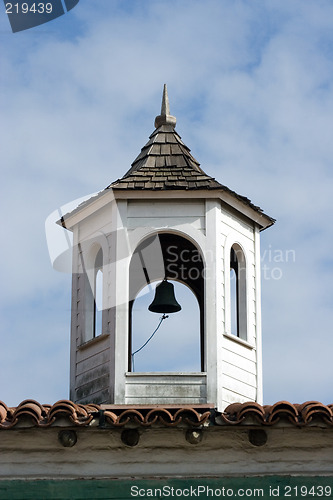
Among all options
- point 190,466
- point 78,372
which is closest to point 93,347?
point 78,372

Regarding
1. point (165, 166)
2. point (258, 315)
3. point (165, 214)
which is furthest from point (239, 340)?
point (165, 166)

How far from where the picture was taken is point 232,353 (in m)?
12.7

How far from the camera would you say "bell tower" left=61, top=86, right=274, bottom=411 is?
483 inches

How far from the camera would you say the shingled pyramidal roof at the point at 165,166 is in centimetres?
1316

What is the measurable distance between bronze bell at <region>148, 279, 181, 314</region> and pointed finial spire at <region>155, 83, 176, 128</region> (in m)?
2.18

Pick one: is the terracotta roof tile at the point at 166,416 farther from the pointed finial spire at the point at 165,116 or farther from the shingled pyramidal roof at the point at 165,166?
the pointed finial spire at the point at 165,116

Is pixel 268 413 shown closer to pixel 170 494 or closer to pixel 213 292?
pixel 170 494

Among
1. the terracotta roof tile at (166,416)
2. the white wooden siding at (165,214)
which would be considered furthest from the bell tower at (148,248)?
the terracotta roof tile at (166,416)

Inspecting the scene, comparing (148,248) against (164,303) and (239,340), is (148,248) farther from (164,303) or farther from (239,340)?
(239,340)

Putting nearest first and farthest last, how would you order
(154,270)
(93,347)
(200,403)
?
(200,403), (93,347), (154,270)

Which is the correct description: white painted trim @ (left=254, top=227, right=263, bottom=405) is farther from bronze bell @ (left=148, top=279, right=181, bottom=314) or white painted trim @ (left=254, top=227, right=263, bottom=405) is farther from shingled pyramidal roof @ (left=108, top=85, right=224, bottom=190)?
bronze bell @ (left=148, top=279, right=181, bottom=314)

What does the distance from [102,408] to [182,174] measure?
341cm

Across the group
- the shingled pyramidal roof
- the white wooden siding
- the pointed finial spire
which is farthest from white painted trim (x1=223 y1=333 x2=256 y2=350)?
the pointed finial spire

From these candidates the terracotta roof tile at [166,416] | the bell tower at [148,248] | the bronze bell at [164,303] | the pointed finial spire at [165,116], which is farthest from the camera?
the pointed finial spire at [165,116]
